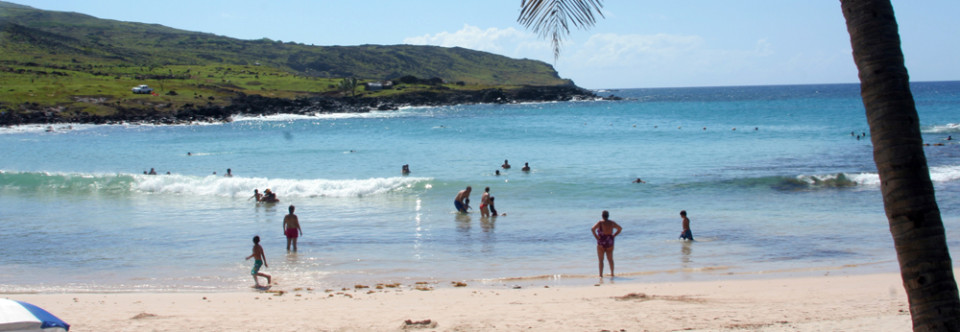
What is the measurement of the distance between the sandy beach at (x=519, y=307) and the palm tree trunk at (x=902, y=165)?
4.45 metres

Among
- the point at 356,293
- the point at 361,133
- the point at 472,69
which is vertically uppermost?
the point at 472,69

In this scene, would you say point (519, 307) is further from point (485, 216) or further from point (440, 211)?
point (440, 211)

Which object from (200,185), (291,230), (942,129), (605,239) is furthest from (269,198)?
(942,129)

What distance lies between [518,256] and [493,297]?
396cm

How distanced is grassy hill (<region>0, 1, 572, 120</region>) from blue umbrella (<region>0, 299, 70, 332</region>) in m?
71.1

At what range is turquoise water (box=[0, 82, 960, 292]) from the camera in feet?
44.7

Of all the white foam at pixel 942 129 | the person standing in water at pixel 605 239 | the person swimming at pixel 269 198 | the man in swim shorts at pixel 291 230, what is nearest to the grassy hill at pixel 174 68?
the person swimming at pixel 269 198

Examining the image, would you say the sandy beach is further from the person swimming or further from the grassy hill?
the grassy hill

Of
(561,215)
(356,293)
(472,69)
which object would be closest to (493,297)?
(356,293)

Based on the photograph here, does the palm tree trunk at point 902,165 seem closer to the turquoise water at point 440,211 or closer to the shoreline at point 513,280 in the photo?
the shoreline at point 513,280

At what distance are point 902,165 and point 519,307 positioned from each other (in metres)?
6.63

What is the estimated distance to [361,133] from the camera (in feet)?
190

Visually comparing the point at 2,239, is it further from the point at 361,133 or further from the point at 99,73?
the point at 99,73

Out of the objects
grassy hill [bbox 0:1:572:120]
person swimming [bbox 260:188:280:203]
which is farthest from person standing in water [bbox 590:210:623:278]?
grassy hill [bbox 0:1:572:120]
